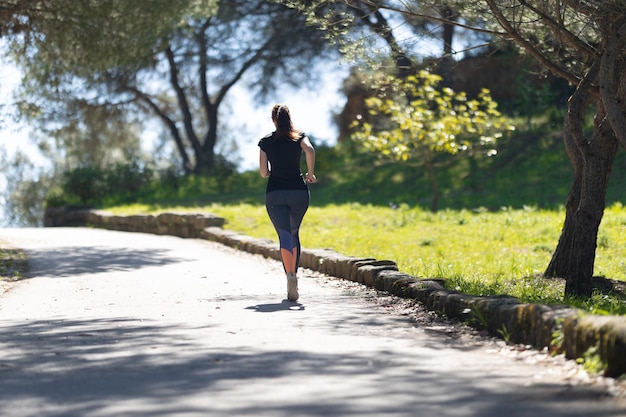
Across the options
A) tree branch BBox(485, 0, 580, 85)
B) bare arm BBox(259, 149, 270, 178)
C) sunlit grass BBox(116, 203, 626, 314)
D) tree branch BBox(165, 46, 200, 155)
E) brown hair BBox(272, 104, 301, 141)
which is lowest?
sunlit grass BBox(116, 203, 626, 314)

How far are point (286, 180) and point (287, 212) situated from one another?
35 cm

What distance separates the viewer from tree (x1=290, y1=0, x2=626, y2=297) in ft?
35.2

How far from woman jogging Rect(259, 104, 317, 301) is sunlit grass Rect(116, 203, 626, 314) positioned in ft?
6.00

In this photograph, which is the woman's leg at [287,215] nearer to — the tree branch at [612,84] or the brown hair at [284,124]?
the brown hair at [284,124]

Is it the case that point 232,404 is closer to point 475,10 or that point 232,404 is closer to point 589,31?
A: point 475,10

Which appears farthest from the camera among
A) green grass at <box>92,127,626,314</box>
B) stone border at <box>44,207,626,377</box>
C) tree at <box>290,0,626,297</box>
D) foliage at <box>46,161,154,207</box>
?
foliage at <box>46,161,154,207</box>

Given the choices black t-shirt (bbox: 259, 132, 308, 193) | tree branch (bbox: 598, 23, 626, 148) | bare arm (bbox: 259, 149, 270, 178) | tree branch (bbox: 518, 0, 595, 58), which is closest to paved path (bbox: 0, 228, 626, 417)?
black t-shirt (bbox: 259, 132, 308, 193)

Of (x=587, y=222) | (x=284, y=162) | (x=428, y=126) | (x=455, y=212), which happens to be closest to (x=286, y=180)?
(x=284, y=162)

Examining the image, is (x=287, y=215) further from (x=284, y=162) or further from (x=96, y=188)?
(x=96, y=188)

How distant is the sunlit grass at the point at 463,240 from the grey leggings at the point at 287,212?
1.82 metres

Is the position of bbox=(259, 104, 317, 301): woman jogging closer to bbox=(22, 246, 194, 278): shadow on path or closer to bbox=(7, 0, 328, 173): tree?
bbox=(22, 246, 194, 278): shadow on path

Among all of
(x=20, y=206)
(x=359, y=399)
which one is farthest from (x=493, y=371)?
(x=20, y=206)

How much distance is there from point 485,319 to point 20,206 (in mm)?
63381

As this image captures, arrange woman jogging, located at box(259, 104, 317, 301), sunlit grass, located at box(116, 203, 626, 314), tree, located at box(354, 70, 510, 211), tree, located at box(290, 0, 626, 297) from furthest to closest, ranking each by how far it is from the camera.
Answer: tree, located at box(354, 70, 510, 211) → sunlit grass, located at box(116, 203, 626, 314) → woman jogging, located at box(259, 104, 317, 301) → tree, located at box(290, 0, 626, 297)
